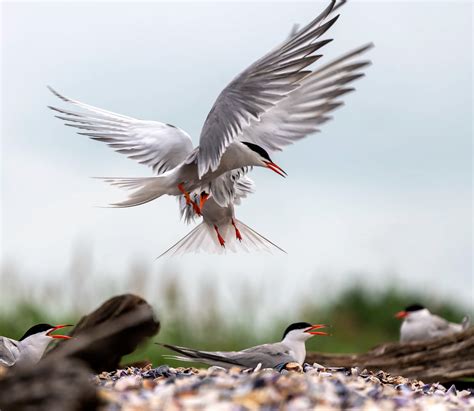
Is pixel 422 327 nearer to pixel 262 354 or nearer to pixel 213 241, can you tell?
pixel 213 241

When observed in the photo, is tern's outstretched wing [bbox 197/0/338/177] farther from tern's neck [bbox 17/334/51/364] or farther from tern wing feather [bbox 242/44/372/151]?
tern's neck [bbox 17/334/51/364]

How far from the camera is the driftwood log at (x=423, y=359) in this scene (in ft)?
16.5

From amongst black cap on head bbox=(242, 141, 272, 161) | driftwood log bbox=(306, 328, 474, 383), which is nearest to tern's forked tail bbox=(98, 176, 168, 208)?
black cap on head bbox=(242, 141, 272, 161)

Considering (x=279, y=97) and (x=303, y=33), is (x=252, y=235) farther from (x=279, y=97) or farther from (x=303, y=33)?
(x=303, y=33)

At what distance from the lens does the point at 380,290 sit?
954 cm

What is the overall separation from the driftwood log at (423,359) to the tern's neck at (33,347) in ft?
6.57

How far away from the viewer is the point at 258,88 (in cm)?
390

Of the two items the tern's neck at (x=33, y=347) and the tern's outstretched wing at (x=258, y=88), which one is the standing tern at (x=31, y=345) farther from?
the tern's outstretched wing at (x=258, y=88)

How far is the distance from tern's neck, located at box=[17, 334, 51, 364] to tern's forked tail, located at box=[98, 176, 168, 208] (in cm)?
80

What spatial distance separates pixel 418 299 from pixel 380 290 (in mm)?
490

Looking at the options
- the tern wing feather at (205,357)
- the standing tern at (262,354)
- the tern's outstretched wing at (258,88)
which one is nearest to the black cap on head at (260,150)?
the tern's outstretched wing at (258,88)

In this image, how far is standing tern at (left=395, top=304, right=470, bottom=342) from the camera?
6598 mm

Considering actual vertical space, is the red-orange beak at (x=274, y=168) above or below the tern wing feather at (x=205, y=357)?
above

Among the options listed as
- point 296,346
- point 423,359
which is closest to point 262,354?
point 296,346
